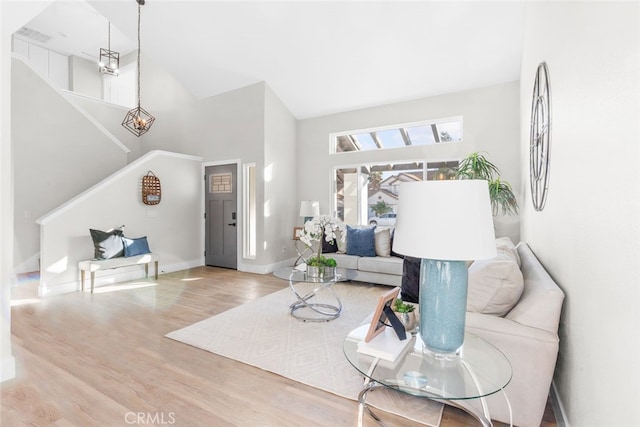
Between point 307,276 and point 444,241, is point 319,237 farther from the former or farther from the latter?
point 444,241

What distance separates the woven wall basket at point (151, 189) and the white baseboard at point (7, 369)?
3.62 metres

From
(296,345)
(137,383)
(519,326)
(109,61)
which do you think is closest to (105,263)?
(137,383)

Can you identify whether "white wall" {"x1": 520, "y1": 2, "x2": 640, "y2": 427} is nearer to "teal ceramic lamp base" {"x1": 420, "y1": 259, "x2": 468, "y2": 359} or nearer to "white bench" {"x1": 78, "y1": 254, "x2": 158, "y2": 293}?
"teal ceramic lamp base" {"x1": 420, "y1": 259, "x2": 468, "y2": 359}

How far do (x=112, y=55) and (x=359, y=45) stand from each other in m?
6.83

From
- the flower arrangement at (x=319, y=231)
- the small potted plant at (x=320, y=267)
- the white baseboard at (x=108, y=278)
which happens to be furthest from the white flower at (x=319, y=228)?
the white baseboard at (x=108, y=278)

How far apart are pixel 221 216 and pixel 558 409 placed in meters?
5.71

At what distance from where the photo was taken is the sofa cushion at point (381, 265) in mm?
4512

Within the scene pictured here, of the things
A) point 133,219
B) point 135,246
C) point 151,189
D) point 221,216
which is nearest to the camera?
point 135,246

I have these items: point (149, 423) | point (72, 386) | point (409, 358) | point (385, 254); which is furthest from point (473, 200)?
point (385, 254)

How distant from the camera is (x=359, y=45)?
4531 millimetres

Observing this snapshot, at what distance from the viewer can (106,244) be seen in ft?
15.2

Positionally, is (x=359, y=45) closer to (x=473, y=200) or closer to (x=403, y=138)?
(x=403, y=138)

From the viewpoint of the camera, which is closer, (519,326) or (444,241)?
(444,241)

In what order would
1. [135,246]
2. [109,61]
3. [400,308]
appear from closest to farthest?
[400,308] < [135,246] < [109,61]
